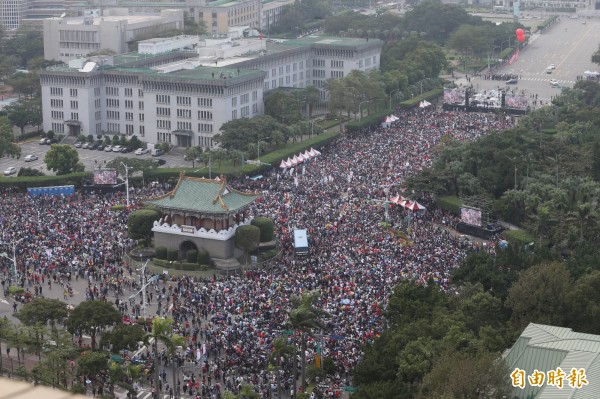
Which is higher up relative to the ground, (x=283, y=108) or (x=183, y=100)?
(x=183, y=100)

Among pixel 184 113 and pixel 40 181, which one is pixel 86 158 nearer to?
pixel 184 113

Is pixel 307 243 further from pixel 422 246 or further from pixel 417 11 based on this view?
pixel 417 11

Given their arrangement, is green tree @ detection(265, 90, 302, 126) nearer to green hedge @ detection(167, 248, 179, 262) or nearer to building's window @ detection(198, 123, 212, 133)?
building's window @ detection(198, 123, 212, 133)

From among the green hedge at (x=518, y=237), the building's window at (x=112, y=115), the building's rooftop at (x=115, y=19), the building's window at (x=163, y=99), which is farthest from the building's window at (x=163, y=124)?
the green hedge at (x=518, y=237)

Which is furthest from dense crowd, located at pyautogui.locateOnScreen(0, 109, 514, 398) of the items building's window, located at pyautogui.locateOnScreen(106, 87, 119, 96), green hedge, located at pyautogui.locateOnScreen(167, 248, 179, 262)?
building's window, located at pyautogui.locateOnScreen(106, 87, 119, 96)

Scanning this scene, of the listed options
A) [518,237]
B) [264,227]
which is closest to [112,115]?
[264,227]

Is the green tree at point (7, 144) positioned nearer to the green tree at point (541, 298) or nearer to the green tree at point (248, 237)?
the green tree at point (248, 237)
